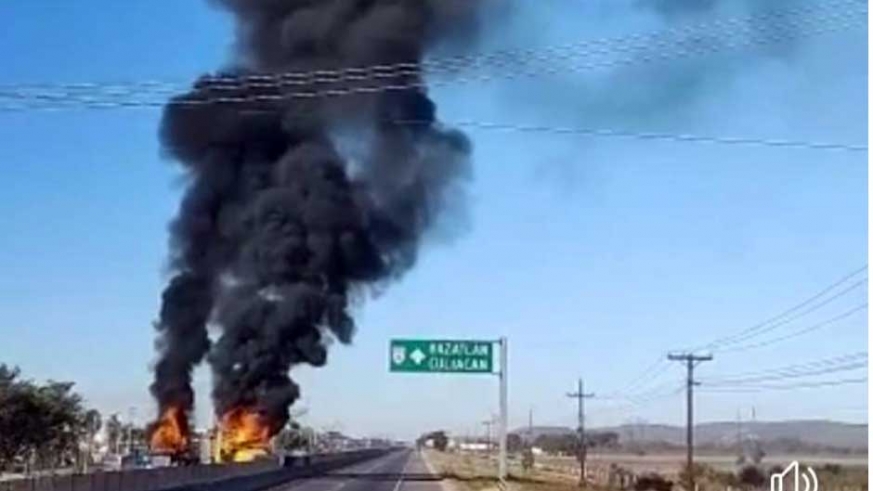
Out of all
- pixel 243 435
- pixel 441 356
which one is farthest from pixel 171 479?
pixel 243 435

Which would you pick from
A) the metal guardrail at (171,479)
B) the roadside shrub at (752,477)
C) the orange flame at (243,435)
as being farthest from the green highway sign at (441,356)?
the roadside shrub at (752,477)

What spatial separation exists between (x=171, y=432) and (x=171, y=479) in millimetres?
28847

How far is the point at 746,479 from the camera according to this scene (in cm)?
9056

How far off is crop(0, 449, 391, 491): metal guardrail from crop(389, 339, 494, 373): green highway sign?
832 cm

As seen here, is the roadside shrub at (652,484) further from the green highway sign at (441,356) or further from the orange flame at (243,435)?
the green highway sign at (441,356)

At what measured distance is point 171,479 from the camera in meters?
47.2

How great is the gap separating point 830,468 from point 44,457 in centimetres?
5395

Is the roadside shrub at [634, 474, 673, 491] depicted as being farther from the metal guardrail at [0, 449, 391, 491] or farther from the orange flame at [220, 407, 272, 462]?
the orange flame at [220, 407, 272, 462]

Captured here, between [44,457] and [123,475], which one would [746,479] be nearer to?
[44,457]

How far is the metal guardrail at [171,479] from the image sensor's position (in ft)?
116

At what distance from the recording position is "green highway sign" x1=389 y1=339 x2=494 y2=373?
5309 centimetres

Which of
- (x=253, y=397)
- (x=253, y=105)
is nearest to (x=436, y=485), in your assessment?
(x=253, y=397)

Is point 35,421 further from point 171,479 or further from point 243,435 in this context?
point 171,479

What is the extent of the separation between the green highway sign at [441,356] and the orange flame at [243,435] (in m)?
22.8
